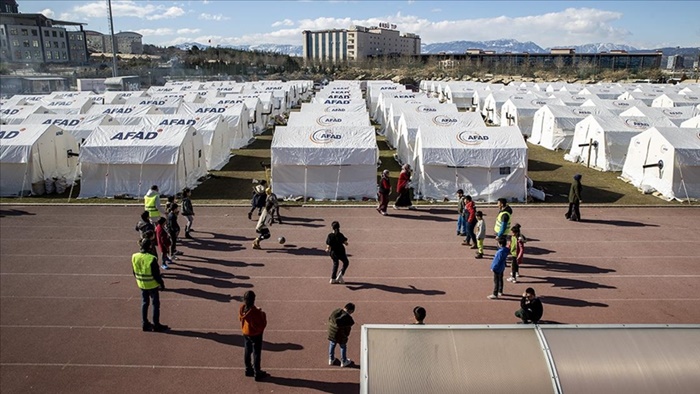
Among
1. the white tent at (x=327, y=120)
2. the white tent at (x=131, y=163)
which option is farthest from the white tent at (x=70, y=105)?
the white tent at (x=131, y=163)

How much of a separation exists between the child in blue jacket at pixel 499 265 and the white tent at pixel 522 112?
26.2 m

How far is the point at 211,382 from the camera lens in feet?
27.3

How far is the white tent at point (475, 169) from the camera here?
19.4m

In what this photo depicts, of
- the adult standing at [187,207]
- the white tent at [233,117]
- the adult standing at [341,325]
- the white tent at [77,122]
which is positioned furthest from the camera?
the white tent at [233,117]

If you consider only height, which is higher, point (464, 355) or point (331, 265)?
point (464, 355)

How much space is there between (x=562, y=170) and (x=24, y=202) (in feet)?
77.0

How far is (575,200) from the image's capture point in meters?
16.7

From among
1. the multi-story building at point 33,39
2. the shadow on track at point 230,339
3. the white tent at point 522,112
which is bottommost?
the shadow on track at point 230,339

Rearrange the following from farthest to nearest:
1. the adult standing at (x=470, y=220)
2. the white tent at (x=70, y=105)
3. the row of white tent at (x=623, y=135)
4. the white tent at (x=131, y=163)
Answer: the white tent at (x=70, y=105)
the white tent at (x=131, y=163)
the row of white tent at (x=623, y=135)
the adult standing at (x=470, y=220)

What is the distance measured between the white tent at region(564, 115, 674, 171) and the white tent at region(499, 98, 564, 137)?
323 inches

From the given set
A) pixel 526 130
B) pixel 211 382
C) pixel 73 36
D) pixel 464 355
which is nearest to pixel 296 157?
pixel 211 382

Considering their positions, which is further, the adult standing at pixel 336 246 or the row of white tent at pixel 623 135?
the row of white tent at pixel 623 135

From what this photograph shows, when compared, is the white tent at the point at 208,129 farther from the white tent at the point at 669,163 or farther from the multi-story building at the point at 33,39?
the multi-story building at the point at 33,39

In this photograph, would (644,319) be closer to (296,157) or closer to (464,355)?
(464,355)
